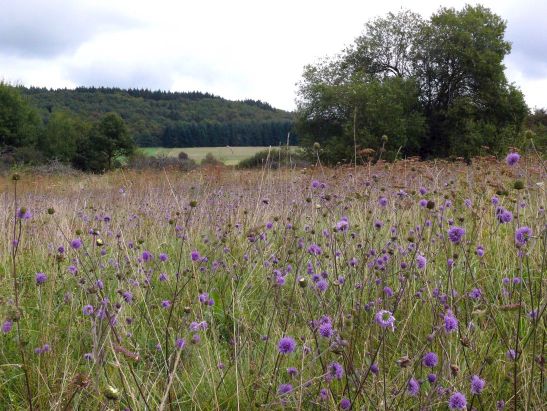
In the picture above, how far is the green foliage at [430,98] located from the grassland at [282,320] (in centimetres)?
2342

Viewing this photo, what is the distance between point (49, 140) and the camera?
1714 inches

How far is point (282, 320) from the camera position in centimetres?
250

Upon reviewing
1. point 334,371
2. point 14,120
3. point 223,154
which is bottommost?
point 334,371

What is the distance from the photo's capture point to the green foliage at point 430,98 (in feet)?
88.9

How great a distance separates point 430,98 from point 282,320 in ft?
98.4

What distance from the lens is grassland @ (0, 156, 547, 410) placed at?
1.58 meters

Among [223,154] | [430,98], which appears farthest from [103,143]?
[430,98]

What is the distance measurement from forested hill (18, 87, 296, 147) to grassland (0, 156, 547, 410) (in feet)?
186

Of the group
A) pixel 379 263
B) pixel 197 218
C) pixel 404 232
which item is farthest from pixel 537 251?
pixel 197 218

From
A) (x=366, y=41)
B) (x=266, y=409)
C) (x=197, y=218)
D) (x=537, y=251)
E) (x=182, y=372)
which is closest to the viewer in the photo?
(x=266, y=409)

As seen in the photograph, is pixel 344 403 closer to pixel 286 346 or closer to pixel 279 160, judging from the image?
pixel 286 346

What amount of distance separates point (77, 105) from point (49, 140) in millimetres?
38049

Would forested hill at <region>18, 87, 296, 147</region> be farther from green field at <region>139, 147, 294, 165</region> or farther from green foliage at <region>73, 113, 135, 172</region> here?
green foliage at <region>73, 113, 135, 172</region>

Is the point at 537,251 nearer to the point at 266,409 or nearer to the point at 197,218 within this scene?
the point at 266,409
